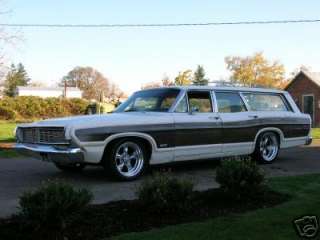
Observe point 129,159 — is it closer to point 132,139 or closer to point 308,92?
point 132,139

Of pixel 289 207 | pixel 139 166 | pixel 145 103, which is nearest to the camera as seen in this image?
pixel 289 207

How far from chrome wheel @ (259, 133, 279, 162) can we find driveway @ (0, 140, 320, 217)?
8.5 inches

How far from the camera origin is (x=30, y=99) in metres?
54.5

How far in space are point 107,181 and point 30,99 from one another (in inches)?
1867

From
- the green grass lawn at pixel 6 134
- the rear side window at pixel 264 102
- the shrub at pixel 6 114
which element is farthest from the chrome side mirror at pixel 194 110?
the shrub at pixel 6 114

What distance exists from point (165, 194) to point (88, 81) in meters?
112

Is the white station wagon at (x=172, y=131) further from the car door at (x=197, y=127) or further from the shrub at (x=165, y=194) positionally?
the shrub at (x=165, y=194)

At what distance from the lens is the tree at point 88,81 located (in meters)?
111

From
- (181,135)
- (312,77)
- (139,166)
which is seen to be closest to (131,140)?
(139,166)

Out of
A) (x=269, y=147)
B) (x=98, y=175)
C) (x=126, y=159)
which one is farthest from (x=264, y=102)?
(x=98, y=175)

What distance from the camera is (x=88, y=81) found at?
116 m

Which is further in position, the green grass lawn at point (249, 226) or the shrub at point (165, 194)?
the shrub at point (165, 194)

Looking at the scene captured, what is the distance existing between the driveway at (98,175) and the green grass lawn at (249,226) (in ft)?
6.02

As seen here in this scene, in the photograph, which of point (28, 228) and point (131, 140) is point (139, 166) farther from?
point (28, 228)
